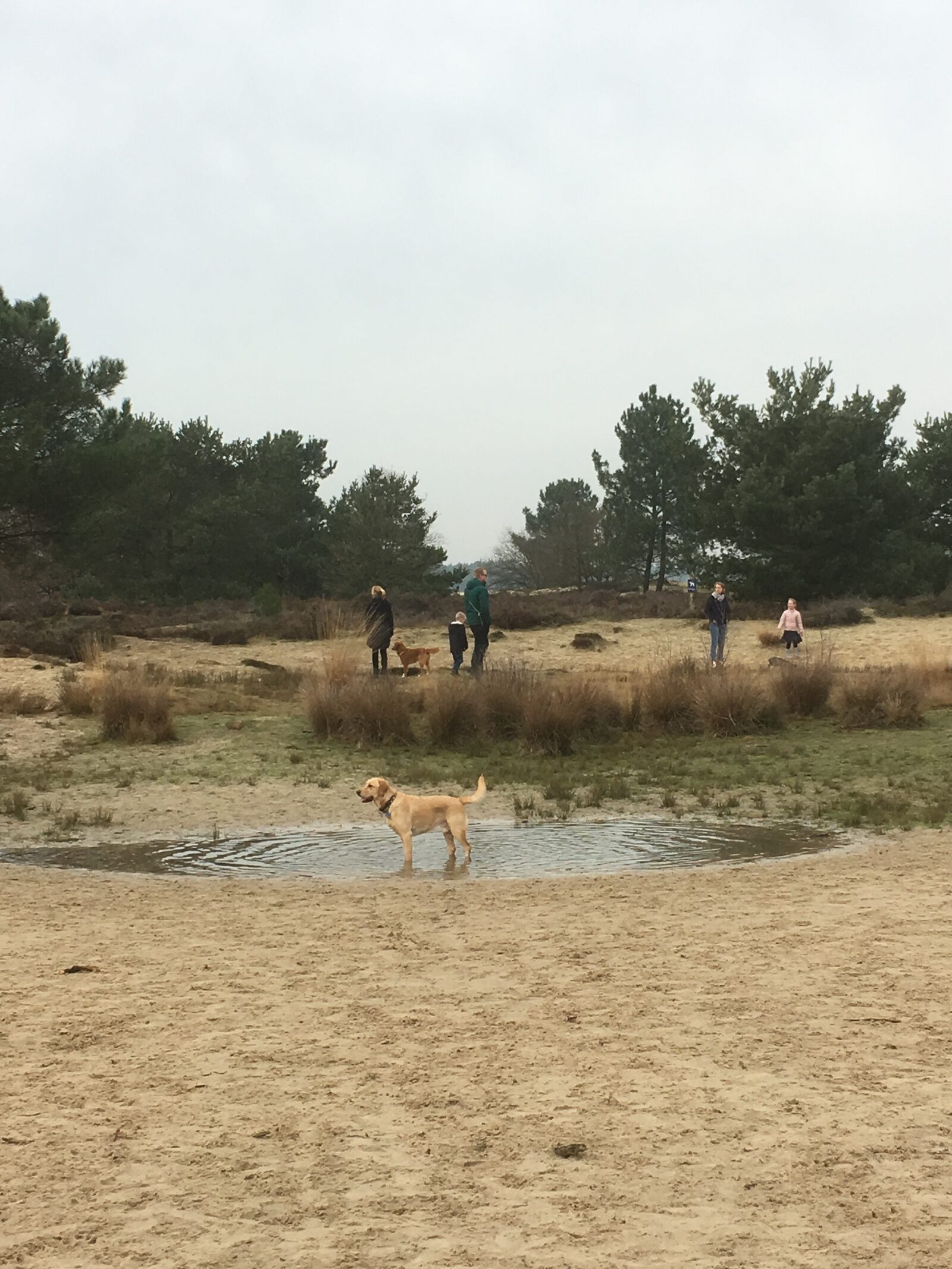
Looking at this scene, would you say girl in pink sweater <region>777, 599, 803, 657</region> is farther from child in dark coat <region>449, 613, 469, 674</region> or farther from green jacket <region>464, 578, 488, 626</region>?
green jacket <region>464, 578, 488, 626</region>

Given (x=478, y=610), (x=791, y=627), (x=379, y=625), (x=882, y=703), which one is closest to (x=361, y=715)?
(x=379, y=625)

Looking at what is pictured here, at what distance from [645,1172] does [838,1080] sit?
1065 millimetres

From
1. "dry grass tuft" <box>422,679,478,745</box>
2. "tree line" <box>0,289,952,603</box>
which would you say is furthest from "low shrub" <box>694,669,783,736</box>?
"tree line" <box>0,289,952,603</box>

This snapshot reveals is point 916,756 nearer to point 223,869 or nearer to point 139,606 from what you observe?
point 223,869

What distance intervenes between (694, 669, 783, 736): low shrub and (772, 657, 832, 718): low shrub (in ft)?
2.24

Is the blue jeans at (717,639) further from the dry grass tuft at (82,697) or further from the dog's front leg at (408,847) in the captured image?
the dog's front leg at (408,847)

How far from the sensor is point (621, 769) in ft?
45.4

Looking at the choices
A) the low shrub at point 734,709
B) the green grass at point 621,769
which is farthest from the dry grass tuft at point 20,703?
the low shrub at point 734,709

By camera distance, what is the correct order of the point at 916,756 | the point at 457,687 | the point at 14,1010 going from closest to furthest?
the point at 14,1010 → the point at 916,756 → the point at 457,687

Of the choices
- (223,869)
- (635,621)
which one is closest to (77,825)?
(223,869)

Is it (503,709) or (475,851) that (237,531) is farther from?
(475,851)

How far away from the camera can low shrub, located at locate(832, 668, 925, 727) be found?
1589 cm

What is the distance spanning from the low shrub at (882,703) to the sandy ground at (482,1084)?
8320 millimetres

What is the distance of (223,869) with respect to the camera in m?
9.35
